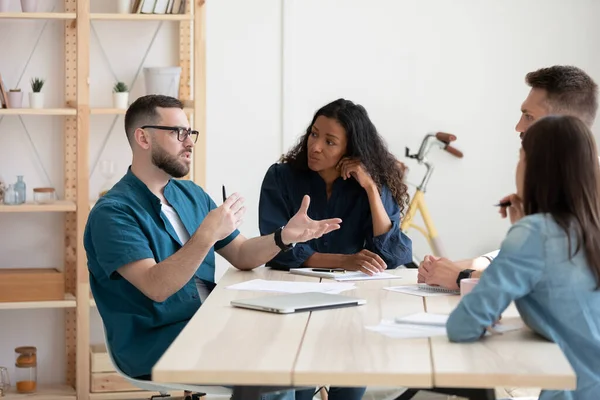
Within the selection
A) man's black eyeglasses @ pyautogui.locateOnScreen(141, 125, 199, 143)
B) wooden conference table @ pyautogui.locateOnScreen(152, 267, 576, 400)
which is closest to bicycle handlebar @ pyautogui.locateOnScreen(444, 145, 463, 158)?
man's black eyeglasses @ pyautogui.locateOnScreen(141, 125, 199, 143)

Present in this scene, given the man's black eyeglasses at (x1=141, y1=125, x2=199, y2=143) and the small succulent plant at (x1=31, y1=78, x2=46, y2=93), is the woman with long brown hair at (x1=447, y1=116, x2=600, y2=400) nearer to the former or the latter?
the man's black eyeglasses at (x1=141, y1=125, x2=199, y2=143)

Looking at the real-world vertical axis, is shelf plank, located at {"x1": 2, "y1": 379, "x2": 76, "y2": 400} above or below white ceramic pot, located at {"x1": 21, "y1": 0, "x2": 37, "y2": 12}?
below

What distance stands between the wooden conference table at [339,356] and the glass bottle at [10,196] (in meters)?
2.16

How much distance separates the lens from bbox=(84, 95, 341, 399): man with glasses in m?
2.52

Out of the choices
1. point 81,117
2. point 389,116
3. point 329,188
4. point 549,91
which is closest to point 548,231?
point 549,91

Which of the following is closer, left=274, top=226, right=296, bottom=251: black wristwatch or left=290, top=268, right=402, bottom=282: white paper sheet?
left=290, top=268, right=402, bottom=282: white paper sheet

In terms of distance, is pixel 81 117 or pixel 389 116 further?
pixel 389 116

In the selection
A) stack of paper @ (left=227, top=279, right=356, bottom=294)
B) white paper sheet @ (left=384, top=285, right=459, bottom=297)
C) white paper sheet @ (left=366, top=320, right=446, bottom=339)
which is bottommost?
white paper sheet @ (left=366, top=320, right=446, bottom=339)

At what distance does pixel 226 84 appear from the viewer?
448 cm

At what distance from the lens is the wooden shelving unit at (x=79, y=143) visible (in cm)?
394

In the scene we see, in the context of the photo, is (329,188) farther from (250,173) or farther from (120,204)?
(250,173)

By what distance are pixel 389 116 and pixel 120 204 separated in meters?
2.32

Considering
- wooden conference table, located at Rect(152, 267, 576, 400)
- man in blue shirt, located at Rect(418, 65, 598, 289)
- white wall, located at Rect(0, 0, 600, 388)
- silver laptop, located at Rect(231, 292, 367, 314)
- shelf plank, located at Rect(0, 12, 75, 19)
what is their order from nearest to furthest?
wooden conference table, located at Rect(152, 267, 576, 400), silver laptop, located at Rect(231, 292, 367, 314), man in blue shirt, located at Rect(418, 65, 598, 289), shelf plank, located at Rect(0, 12, 75, 19), white wall, located at Rect(0, 0, 600, 388)

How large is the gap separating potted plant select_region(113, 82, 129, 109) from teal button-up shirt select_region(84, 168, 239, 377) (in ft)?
4.48
